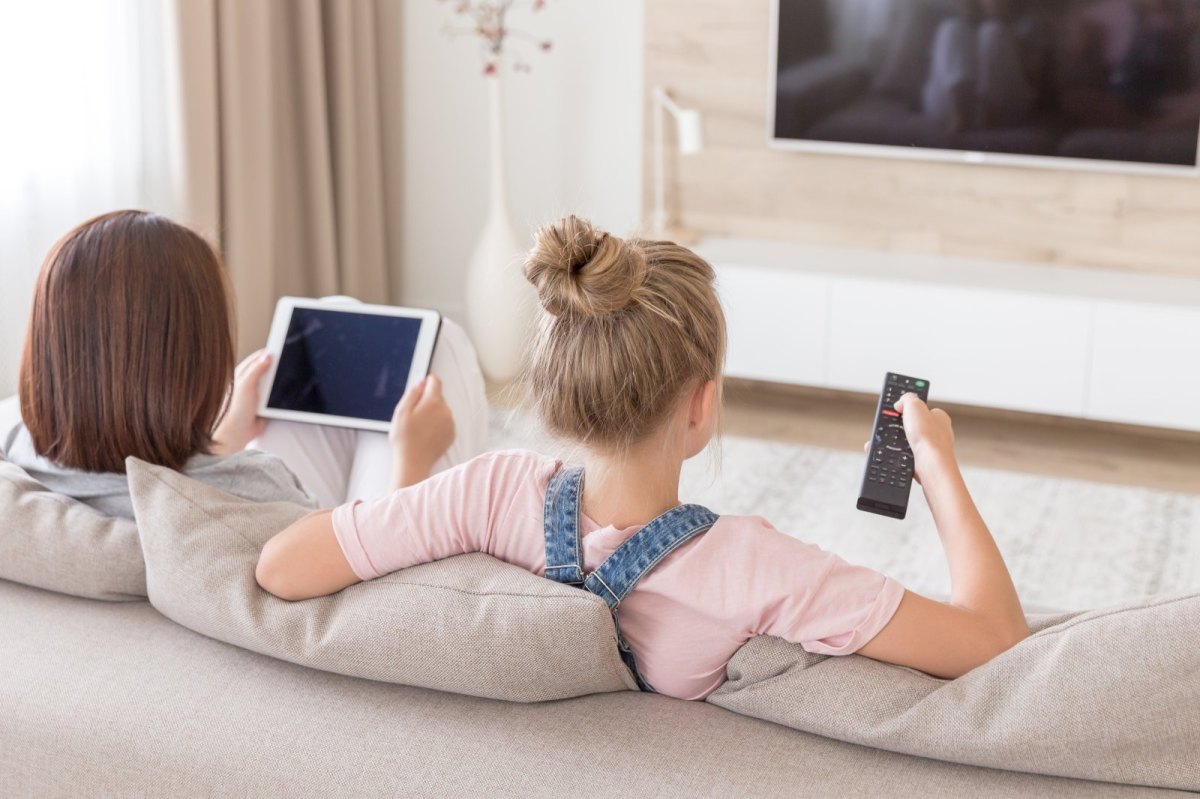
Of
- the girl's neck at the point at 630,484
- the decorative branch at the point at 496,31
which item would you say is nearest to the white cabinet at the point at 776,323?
the decorative branch at the point at 496,31

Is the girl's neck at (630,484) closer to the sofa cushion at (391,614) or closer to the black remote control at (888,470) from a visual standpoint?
the sofa cushion at (391,614)

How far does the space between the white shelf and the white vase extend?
624mm

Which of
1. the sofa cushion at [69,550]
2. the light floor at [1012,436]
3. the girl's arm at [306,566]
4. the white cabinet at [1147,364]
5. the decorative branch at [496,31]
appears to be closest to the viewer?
the girl's arm at [306,566]

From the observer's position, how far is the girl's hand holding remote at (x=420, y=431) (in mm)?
1873

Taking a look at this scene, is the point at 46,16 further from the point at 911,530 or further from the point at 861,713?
the point at 861,713

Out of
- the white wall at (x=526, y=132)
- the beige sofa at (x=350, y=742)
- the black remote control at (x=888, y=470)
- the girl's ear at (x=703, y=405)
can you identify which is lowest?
the beige sofa at (x=350, y=742)

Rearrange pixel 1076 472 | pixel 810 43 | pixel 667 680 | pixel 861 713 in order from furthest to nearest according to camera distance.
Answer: pixel 810 43
pixel 1076 472
pixel 667 680
pixel 861 713

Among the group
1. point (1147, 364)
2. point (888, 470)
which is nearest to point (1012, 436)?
point (1147, 364)

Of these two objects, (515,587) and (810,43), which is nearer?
(515,587)

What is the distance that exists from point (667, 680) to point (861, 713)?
0.66 ft

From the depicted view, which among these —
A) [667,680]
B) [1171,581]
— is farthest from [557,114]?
[667,680]

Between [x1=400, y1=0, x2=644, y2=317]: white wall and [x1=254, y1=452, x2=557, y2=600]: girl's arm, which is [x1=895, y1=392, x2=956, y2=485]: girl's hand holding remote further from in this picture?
[x1=400, y1=0, x2=644, y2=317]: white wall

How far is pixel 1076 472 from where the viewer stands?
3.62m

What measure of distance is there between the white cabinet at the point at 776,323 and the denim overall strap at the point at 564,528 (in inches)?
103
